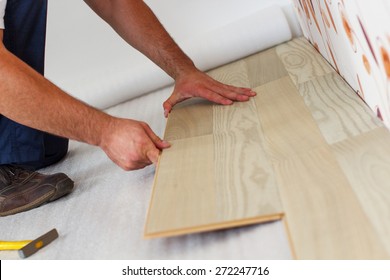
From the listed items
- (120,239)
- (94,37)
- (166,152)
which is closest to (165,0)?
(94,37)

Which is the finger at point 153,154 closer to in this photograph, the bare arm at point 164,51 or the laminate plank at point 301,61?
the bare arm at point 164,51

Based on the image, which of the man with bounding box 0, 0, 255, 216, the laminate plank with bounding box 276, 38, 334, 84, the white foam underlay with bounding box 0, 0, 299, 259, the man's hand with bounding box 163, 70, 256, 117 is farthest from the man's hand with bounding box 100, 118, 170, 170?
the laminate plank with bounding box 276, 38, 334, 84

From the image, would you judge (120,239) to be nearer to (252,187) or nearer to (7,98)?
(252,187)

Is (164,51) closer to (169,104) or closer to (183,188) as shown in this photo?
(169,104)

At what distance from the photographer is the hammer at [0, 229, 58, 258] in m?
1.75

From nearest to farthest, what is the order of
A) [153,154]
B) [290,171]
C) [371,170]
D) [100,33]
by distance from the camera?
[371,170] → [290,171] → [153,154] → [100,33]

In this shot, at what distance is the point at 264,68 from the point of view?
107 inches

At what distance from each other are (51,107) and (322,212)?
0.87 metres

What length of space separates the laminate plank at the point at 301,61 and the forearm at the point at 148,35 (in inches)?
16.9

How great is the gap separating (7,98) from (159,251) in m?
0.66

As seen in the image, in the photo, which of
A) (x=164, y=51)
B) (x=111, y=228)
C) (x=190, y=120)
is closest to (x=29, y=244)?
(x=111, y=228)

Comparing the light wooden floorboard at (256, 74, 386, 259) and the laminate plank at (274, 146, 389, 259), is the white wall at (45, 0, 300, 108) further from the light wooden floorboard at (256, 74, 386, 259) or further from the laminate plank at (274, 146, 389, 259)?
the laminate plank at (274, 146, 389, 259)

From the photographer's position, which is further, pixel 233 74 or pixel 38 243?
pixel 233 74
